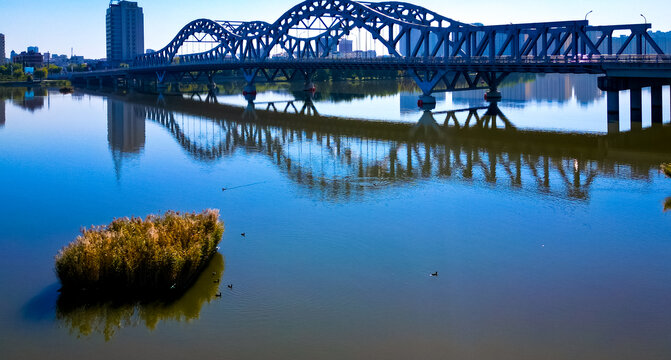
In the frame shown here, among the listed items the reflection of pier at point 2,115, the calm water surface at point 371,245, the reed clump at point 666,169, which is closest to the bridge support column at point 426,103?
the calm water surface at point 371,245

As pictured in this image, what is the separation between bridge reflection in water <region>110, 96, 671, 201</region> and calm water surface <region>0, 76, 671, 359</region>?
24 cm

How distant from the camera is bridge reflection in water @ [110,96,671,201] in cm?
3494

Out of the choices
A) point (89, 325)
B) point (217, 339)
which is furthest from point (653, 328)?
point (89, 325)

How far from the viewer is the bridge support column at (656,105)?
5753cm

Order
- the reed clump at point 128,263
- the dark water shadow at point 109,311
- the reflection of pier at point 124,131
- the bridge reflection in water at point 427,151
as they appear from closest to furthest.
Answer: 1. the dark water shadow at point 109,311
2. the reed clump at point 128,263
3. the bridge reflection in water at point 427,151
4. the reflection of pier at point 124,131

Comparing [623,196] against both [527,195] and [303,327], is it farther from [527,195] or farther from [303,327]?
[303,327]

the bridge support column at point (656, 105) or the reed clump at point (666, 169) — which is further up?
the bridge support column at point (656, 105)

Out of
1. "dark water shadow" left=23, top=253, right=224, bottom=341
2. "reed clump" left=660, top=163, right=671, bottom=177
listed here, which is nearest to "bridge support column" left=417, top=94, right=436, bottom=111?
"reed clump" left=660, top=163, right=671, bottom=177

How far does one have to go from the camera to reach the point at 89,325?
1739 centimetres

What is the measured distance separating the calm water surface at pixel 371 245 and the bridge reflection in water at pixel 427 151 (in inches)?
9.3

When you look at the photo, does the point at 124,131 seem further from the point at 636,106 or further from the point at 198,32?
the point at 198,32

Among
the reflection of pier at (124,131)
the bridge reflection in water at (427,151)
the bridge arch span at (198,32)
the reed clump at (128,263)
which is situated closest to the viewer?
the reed clump at (128,263)

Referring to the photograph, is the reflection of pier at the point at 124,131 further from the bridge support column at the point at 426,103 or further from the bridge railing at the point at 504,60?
the bridge support column at the point at 426,103

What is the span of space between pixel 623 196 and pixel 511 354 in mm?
17012
